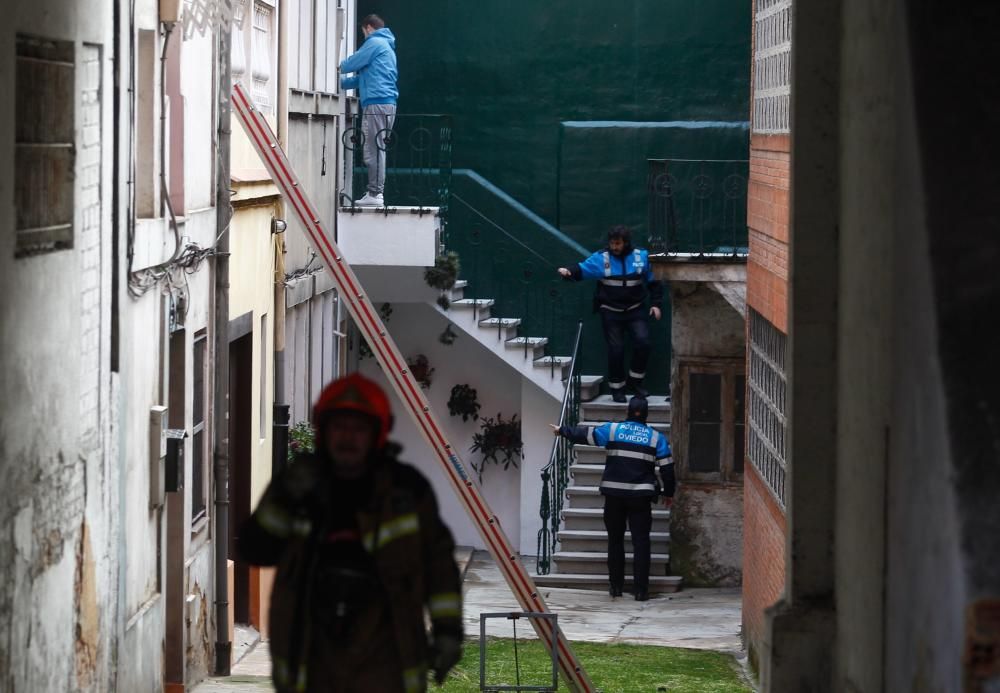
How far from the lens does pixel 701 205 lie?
2083 centimetres

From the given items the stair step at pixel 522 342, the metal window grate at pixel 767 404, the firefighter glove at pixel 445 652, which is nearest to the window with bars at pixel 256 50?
the metal window grate at pixel 767 404

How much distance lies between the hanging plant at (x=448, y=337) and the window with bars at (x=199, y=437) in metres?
9.32

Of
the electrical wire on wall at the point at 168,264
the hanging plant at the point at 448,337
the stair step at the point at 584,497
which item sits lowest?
the stair step at the point at 584,497

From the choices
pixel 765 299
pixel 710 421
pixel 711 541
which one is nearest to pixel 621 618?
pixel 711 541

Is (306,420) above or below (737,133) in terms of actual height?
below

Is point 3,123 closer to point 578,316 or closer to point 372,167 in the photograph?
point 372,167

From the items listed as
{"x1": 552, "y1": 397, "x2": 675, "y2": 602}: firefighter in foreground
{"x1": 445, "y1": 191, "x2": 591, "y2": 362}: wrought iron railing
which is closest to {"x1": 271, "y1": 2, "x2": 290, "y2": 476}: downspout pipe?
{"x1": 552, "y1": 397, "x2": 675, "y2": 602}: firefighter in foreground

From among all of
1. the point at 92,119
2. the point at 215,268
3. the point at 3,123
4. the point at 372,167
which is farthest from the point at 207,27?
the point at 372,167

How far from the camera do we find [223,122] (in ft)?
46.4

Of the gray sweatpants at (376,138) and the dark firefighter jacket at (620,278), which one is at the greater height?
the gray sweatpants at (376,138)

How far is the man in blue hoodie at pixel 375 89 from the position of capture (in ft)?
68.6

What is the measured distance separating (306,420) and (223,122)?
6.13 metres

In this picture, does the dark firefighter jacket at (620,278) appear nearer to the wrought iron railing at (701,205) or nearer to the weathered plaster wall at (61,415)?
the wrought iron railing at (701,205)

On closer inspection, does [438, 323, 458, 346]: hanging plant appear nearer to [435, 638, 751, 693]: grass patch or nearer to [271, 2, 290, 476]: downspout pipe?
[271, 2, 290, 476]: downspout pipe
